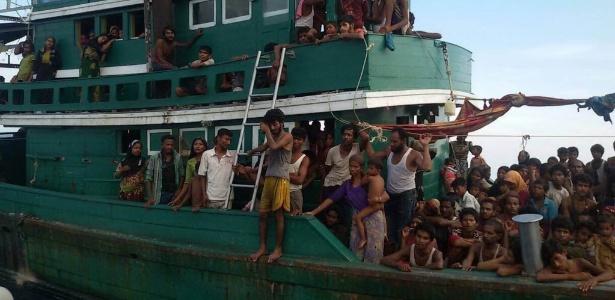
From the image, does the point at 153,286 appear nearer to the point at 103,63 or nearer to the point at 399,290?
the point at 399,290

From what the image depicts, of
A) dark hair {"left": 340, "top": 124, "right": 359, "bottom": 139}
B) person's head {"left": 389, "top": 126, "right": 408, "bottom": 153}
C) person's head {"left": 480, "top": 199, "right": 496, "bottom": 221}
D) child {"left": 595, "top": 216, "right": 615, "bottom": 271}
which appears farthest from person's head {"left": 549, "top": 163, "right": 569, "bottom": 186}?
dark hair {"left": 340, "top": 124, "right": 359, "bottom": 139}

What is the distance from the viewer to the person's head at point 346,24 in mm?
6551

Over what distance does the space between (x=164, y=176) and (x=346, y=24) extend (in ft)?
9.63

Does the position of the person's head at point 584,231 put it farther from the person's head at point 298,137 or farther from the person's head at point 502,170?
the person's head at point 298,137

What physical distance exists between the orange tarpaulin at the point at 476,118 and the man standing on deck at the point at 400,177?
0.91 ft

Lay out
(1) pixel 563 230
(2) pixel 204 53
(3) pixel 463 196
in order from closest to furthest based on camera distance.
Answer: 1. (1) pixel 563 230
2. (3) pixel 463 196
3. (2) pixel 204 53

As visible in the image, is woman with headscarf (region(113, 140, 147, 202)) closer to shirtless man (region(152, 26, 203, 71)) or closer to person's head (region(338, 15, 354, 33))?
shirtless man (region(152, 26, 203, 71))

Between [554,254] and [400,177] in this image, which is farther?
[400,177]

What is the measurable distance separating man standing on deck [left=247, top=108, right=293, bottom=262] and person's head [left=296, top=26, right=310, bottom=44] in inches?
60.6

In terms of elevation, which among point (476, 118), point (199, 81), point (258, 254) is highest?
point (199, 81)

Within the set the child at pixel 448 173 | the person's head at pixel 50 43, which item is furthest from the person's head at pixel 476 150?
the person's head at pixel 50 43

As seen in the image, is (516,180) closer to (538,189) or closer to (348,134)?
(538,189)

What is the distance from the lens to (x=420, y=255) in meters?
5.35

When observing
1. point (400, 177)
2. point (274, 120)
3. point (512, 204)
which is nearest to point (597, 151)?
point (512, 204)
